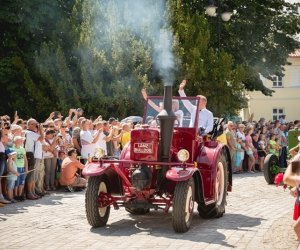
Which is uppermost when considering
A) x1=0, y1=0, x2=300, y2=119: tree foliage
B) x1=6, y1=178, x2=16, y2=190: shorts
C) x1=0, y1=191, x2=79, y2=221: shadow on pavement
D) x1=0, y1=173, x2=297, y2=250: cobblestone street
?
x1=0, y1=0, x2=300, y2=119: tree foliage

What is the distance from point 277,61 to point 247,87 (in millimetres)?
2050

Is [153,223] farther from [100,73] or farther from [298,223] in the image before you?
[100,73]

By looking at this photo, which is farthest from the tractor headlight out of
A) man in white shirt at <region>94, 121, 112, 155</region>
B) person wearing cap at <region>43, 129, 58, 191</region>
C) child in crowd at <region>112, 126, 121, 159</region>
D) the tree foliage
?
the tree foliage

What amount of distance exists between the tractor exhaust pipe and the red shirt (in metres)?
5.61

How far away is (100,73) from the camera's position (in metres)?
25.8

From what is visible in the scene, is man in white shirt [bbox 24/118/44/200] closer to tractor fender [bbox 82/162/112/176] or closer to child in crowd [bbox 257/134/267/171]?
tractor fender [bbox 82/162/112/176]

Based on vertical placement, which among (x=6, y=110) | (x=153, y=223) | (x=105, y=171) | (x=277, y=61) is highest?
(x=277, y=61)

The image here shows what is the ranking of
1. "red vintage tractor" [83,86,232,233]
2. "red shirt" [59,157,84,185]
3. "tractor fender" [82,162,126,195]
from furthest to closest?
"red shirt" [59,157,84,185]
"tractor fender" [82,162,126,195]
"red vintage tractor" [83,86,232,233]

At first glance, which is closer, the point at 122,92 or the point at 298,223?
the point at 298,223

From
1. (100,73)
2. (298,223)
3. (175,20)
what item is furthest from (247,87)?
(298,223)

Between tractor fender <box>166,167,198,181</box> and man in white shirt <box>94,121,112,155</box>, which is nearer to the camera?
tractor fender <box>166,167,198,181</box>

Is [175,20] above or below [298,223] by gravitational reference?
above

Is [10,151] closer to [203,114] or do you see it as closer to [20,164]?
[20,164]

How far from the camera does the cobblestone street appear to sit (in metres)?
8.90
